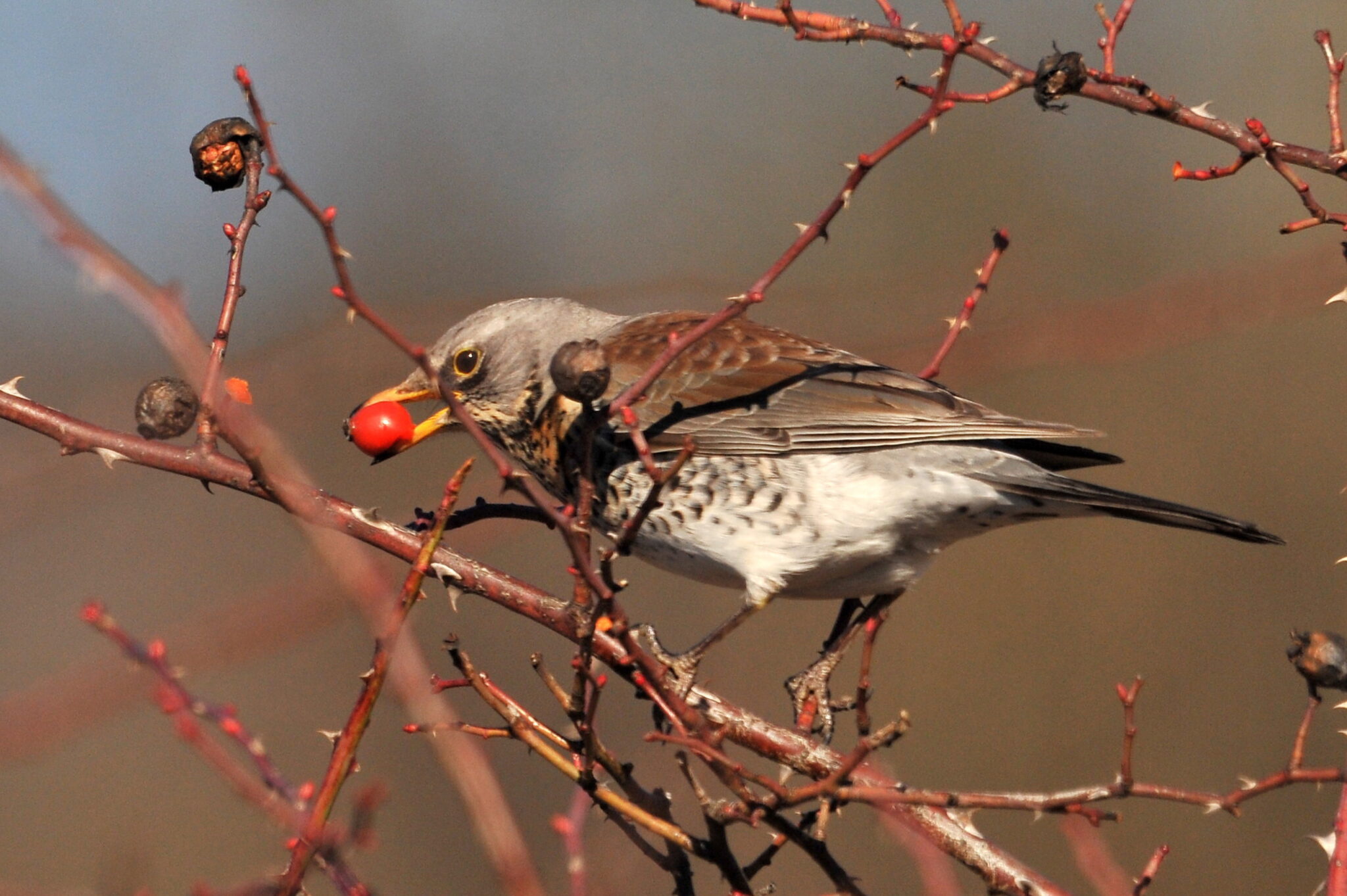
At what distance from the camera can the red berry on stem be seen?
9.53 ft

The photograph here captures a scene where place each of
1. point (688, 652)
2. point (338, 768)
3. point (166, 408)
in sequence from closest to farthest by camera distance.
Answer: point (338, 768)
point (166, 408)
point (688, 652)

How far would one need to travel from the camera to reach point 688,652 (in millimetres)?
3037

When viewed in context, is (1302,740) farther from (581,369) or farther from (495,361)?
(495,361)

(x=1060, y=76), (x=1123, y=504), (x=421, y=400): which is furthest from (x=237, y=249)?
(x=1123, y=504)

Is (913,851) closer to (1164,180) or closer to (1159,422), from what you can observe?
(1159,422)

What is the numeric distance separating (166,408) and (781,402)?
1735mm

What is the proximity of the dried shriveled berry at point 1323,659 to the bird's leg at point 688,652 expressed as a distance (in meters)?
1.21

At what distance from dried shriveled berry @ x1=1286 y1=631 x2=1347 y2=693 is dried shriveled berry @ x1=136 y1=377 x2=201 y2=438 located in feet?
5.62

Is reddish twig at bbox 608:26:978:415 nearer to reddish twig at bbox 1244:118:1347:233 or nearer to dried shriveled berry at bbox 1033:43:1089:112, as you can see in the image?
dried shriveled berry at bbox 1033:43:1089:112

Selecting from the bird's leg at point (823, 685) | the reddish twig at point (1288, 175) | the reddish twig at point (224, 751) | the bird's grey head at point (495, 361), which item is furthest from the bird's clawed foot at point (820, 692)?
the reddish twig at point (224, 751)

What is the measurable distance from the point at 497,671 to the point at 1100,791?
493cm

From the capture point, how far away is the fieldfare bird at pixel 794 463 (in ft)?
10.4

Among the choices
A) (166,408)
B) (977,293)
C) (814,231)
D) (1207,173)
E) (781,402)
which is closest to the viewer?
(814,231)

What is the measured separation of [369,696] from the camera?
1484 millimetres
